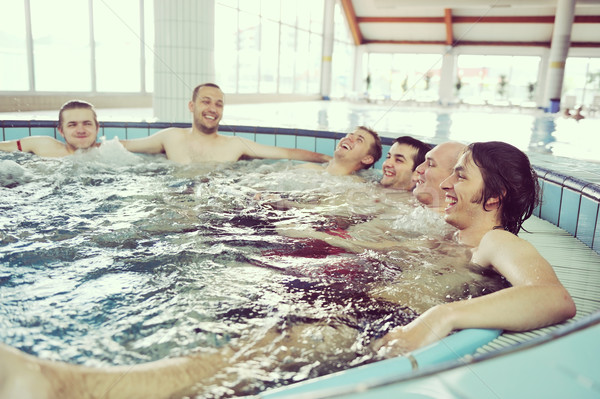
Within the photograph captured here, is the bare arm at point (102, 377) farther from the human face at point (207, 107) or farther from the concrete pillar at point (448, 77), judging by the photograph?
the concrete pillar at point (448, 77)

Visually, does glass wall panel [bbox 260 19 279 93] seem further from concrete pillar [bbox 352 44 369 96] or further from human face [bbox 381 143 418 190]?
human face [bbox 381 143 418 190]

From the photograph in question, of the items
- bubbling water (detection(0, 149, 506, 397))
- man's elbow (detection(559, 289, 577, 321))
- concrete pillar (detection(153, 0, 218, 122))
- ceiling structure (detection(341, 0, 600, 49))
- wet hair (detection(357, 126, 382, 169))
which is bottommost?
bubbling water (detection(0, 149, 506, 397))

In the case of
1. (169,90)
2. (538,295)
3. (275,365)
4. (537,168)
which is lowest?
(275,365)

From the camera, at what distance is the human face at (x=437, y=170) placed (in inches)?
101

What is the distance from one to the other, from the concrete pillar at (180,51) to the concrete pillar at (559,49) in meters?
12.0

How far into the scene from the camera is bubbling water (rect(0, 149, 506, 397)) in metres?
1.35

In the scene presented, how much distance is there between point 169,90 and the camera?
20.1 feet

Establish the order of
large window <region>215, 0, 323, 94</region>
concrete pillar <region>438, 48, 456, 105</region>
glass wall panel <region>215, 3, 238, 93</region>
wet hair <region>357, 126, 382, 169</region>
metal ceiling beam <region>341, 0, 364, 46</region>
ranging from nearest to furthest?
1. wet hair <region>357, 126, 382, 169</region>
2. glass wall panel <region>215, 3, 238, 93</region>
3. large window <region>215, 0, 323, 94</region>
4. metal ceiling beam <region>341, 0, 364, 46</region>
5. concrete pillar <region>438, 48, 456, 105</region>

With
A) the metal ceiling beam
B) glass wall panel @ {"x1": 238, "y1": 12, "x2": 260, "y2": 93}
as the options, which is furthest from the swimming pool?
the metal ceiling beam

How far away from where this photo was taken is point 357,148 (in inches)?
150

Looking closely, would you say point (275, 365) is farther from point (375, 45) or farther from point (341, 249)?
point (375, 45)

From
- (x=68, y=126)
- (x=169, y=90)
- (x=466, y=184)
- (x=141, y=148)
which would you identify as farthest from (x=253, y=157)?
(x=466, y=184)

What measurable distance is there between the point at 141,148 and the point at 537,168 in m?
3.10

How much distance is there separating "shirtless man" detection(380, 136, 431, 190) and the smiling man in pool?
145 cm
